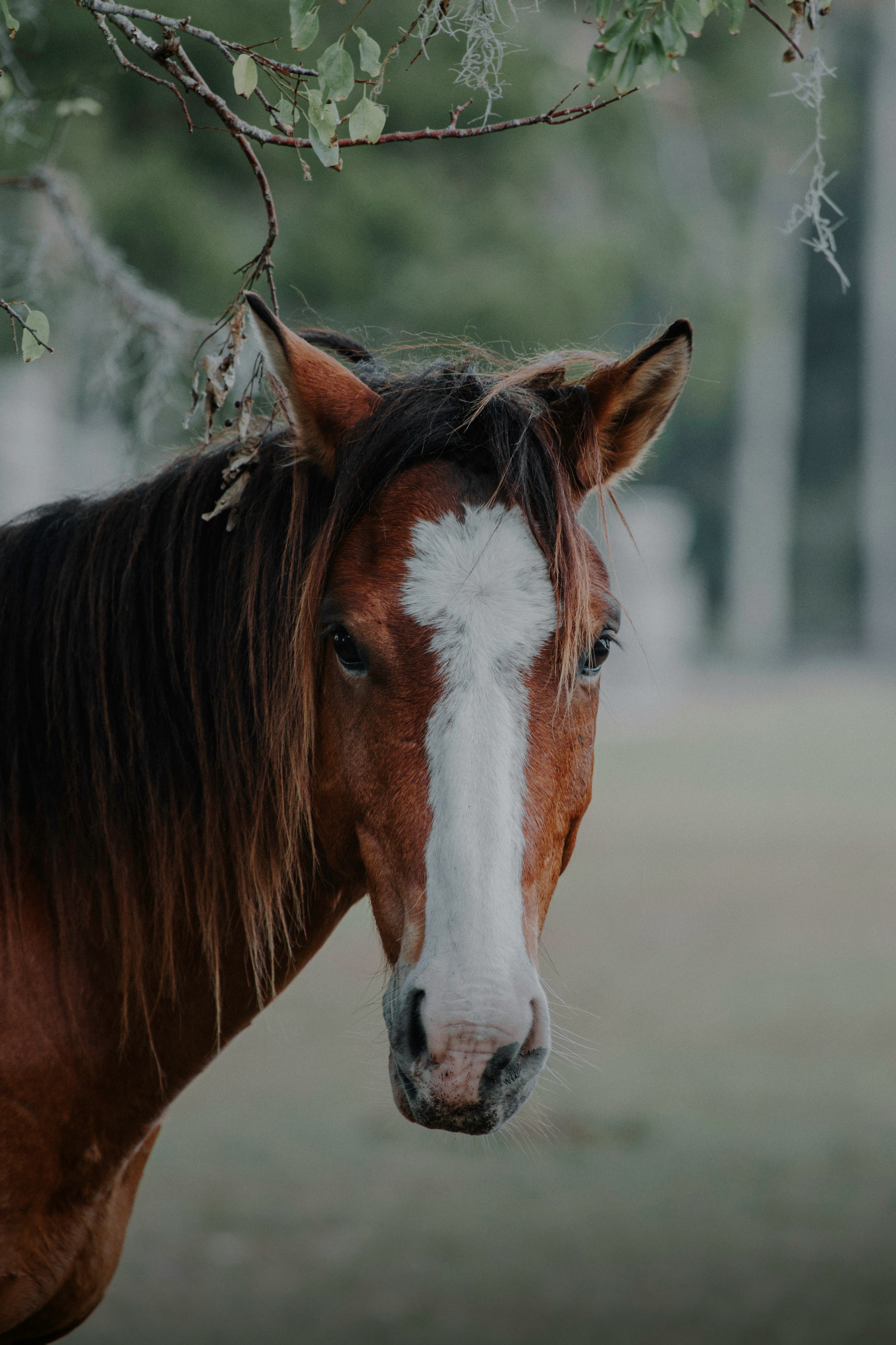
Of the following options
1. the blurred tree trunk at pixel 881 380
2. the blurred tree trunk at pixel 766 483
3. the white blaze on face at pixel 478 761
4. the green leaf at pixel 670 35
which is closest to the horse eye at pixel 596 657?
the white blaze on face at pixel 478 761

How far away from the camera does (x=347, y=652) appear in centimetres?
185

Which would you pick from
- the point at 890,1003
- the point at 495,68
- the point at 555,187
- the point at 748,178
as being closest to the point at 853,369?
the point at 748,178

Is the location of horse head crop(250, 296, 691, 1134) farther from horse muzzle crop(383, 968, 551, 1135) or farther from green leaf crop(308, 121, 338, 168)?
green leaf crop(308, 121, 338, 168)

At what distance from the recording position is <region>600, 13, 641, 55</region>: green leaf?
5.92ft

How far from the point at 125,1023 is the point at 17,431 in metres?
13.6

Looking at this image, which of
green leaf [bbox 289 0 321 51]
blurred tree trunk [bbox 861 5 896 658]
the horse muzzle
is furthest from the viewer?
blurred tree trunk [bbox 861 5 896 658]

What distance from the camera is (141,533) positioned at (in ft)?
6.95

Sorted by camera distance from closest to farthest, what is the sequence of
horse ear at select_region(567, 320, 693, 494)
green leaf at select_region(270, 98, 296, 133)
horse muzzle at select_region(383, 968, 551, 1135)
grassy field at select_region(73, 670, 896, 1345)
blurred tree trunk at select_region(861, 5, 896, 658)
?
horse muzzle at select_region(383, 968, 551, 1135) < green leaf at select_region(270, 98, 296, 133) < horse ear at select_region(567, 320, 693, 494) < grassy field at select_region(73, 670, 896, 1345) < blurred tree trunk at select_region(861, 5, 896, 658)

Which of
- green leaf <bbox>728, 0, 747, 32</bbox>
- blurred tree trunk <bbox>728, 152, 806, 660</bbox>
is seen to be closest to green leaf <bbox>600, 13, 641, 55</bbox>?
green leaf <bbox>728, 0, 747, 32</bbox>

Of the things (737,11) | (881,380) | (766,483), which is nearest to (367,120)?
(737,11)

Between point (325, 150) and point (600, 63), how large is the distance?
0.47 meters

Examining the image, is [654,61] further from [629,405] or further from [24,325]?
[24,325]

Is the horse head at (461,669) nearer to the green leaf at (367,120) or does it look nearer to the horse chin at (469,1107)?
the horse chin at (469,1107)

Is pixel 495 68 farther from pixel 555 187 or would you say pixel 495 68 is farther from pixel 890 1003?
pixel 555 187
